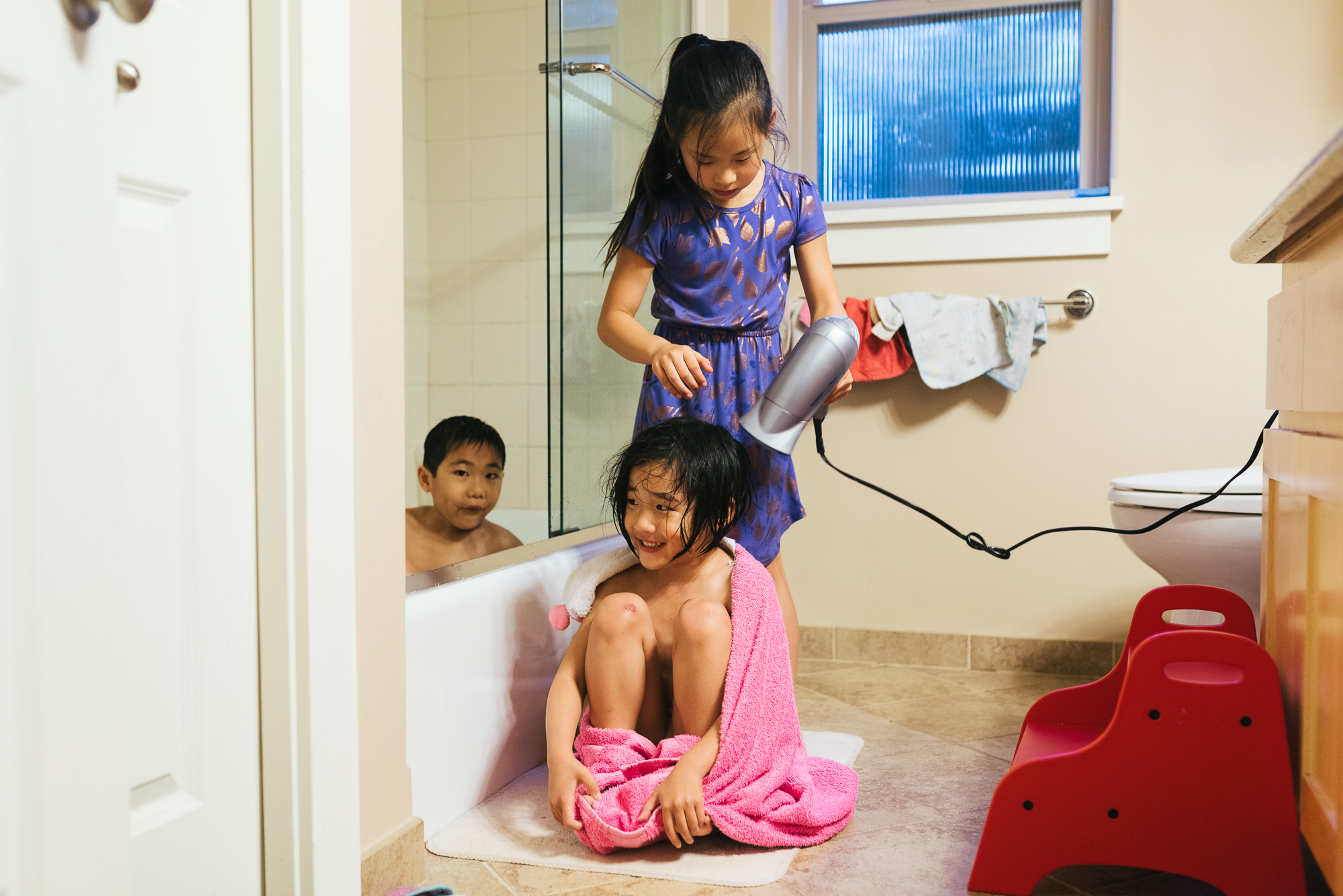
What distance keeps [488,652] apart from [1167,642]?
30.2 inches

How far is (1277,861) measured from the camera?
88 cm

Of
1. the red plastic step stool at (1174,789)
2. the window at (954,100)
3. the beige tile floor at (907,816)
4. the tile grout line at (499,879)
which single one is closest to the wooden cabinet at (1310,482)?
the red plastic step stool at (1174,789)

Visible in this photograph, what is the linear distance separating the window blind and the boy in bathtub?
3.23ft

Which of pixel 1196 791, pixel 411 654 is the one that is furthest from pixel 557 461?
pixel 1196 791

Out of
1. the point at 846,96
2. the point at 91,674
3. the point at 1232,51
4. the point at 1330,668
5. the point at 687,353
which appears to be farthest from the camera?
the point at 846,96

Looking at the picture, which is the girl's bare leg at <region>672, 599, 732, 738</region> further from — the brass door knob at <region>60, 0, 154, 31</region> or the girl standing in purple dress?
the brass door knob at <region>60, 0, 154, 31</region>

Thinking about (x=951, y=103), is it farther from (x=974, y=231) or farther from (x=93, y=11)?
(x=93, y=11)

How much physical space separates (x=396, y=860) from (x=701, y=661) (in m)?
0.38

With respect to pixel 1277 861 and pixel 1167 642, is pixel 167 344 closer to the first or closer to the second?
pixel 1167 642

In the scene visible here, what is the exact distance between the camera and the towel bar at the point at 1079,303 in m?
1.92

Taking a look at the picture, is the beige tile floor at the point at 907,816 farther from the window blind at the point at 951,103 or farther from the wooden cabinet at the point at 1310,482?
the window blind at the point at 951,103

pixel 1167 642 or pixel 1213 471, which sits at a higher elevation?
pixel 1213 471

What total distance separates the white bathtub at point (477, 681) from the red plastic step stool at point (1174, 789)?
0.59m

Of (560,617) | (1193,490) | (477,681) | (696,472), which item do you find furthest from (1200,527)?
(477,681)
